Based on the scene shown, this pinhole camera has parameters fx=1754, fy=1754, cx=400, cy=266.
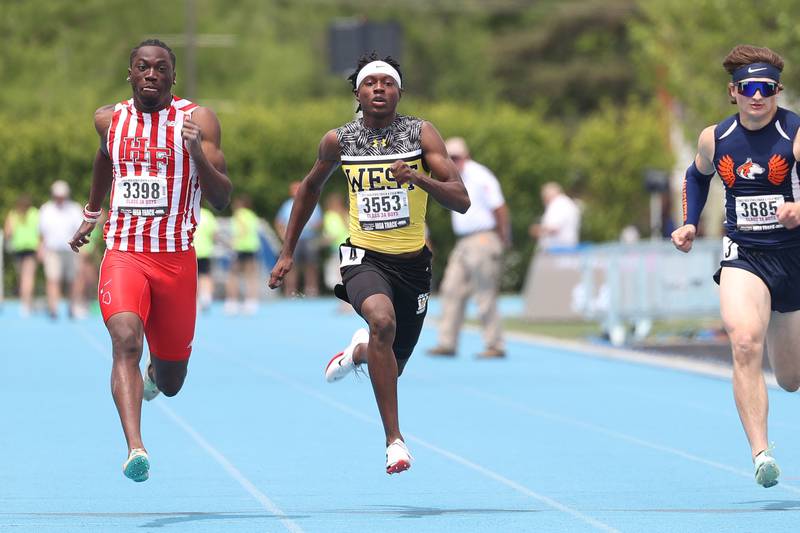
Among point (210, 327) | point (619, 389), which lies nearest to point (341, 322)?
point (210, 327)

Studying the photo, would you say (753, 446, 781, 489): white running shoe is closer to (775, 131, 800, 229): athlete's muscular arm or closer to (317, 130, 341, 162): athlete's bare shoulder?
(775, 131, 800, 229): athlete's muscular arm

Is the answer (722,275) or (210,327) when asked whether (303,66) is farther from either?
(722,275)

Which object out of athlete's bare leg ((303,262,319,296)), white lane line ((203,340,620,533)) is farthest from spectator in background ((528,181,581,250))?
athlete's bare leg ((303,262,319,296))

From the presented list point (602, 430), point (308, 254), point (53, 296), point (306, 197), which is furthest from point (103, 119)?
point (308, 254)

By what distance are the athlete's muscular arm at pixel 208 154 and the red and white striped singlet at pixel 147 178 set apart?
0.34ft

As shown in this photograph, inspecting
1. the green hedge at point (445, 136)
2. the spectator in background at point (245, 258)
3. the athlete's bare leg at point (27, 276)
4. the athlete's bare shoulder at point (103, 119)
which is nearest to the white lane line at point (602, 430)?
the athlete's bare shoulder at point (103, 119)

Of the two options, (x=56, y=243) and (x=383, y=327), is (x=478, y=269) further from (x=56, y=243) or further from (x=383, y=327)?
(x=56, y=243)

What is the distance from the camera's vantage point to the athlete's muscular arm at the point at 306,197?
884 centimetres

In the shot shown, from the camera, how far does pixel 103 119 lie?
870cm

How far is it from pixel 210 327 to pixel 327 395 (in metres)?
11.2

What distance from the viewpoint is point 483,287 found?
739 inches

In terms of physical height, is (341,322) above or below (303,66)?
below

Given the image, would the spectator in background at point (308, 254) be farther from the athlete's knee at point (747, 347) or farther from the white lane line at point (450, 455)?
the athlete's knee at point (747, 347)

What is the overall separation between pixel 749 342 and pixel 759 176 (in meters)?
0.82
